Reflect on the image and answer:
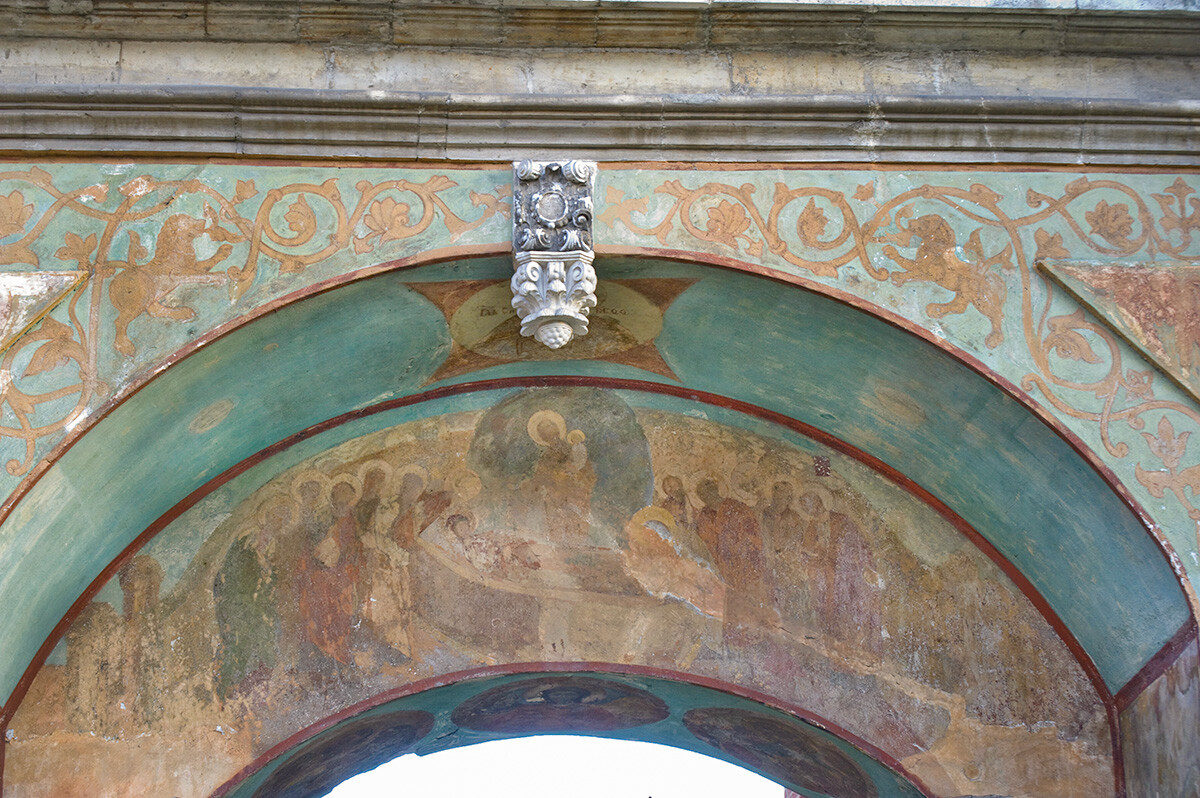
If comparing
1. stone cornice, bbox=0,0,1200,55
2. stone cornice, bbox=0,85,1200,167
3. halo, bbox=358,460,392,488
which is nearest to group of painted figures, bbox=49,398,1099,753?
halo, bbox=358,460,392,488

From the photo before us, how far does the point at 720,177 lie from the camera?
6734 mm

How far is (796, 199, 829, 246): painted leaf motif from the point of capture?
21.7ft

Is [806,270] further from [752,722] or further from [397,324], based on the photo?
[752,722]

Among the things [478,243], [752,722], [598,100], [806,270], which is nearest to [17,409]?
[478,243]

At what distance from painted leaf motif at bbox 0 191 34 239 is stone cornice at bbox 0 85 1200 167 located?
0.76 ft

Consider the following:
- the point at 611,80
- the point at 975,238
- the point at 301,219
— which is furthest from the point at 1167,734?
the point at 301,219

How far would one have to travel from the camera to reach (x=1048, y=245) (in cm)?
664

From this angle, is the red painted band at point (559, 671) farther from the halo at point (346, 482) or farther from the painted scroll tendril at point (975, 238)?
the painted scroll tendril at point (975, 238)

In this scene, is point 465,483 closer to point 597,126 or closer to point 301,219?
point 301,219

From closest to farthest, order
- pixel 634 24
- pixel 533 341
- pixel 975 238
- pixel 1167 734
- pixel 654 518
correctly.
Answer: pixel 1167 734 < pixel 975 238 < pixel 634 24 < pixel 533 341 < pixel 654 518

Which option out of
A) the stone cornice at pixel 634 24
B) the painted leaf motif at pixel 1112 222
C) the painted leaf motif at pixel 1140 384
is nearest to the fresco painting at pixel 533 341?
the stone cornice at pixel 634 24

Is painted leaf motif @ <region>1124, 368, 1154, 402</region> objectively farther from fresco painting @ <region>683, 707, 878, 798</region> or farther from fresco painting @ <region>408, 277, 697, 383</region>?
fresco painting @ <region>683, 707, 878, 798</region>

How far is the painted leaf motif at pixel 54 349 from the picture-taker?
624cm

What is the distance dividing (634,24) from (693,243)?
1090mm
